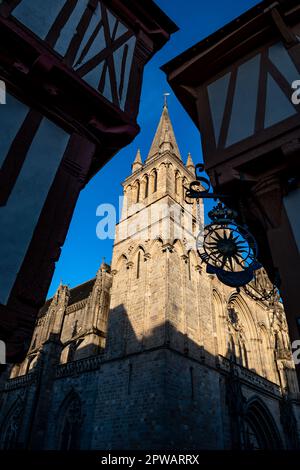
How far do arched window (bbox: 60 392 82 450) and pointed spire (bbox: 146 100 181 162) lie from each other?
14.1 metres

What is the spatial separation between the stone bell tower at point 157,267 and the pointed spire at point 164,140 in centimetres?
56

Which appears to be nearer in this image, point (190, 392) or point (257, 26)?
point (257, 26)

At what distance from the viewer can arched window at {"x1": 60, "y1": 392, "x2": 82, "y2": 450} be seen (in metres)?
14.1

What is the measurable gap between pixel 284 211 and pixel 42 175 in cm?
301

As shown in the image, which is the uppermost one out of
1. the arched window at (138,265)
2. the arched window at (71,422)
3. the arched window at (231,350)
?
the arched window at (138,265)

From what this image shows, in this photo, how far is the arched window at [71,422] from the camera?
46.1ft

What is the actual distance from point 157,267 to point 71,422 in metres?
7.36

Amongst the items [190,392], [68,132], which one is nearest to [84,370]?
[190,392]

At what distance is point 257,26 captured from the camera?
17.3 feet

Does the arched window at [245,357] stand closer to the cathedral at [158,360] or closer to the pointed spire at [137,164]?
the cathedral at [158,360]

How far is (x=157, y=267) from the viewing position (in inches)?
597

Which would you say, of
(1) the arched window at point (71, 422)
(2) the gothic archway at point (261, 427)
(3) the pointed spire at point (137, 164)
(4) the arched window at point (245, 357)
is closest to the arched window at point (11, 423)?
(1) the arched window at point (71, 422)

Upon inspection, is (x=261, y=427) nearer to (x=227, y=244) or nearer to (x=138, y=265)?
(x=138, y=265)

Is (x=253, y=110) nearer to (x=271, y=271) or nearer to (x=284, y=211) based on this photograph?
(x=284, y=211)
